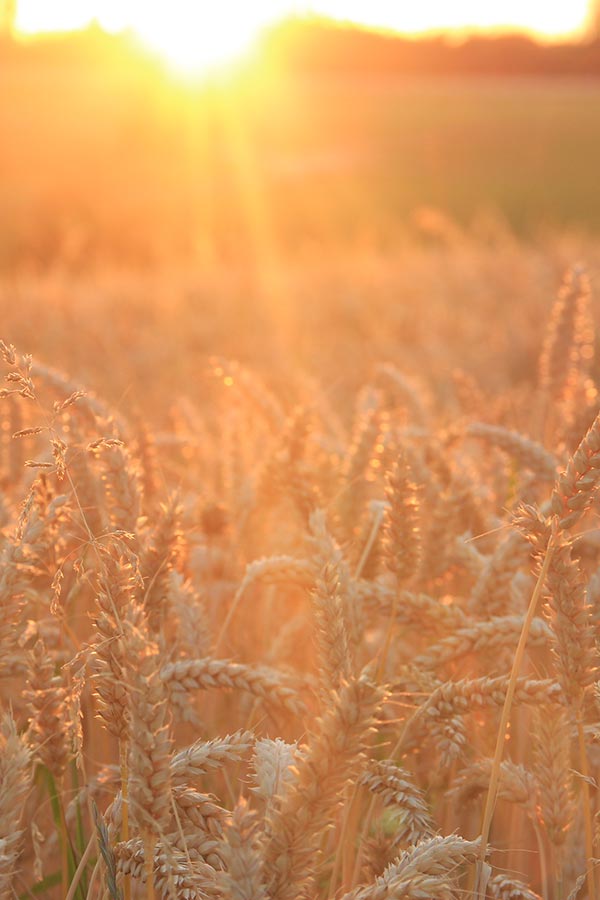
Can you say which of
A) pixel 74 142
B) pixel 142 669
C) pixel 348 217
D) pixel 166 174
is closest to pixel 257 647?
pixel 142 669

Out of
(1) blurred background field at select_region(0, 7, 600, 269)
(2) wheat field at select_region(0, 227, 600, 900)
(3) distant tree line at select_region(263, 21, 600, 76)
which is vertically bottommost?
(2) wheat field at select_region(0, 227, 600, 900)

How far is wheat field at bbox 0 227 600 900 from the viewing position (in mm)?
739

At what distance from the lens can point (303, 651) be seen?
1652mm

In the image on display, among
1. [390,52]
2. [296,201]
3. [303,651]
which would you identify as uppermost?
[390,52]

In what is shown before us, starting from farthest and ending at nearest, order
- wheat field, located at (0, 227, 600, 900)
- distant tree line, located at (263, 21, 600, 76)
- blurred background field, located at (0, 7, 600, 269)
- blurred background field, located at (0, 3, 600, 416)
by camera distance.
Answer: distant tree line, located at (263, 21, 600, 76), blurred background field, located at (0, 7, 600, 269), blurred background field, located at (0, 3, 600, 416), wheat field, located at (0, 227, 600, 900)

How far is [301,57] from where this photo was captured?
156 feet

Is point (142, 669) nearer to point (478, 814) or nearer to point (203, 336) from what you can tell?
point (478, 814)

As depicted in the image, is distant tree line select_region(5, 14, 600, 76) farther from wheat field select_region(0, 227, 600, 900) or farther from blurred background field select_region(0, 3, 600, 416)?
wheat field select_region(0, 227, 600, 900)

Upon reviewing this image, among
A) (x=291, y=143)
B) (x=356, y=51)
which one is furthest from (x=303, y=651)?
Answer: (x=356, y=51)

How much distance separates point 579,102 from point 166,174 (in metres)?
14.8

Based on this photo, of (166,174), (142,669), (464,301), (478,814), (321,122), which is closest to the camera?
(142,669)

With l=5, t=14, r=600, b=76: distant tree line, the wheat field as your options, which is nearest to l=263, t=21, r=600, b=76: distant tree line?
l=5, t=14, r=600, b=76: distant tree line

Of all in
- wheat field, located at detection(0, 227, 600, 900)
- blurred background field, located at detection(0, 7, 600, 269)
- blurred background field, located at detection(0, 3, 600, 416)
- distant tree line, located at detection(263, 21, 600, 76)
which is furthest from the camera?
distant tree line, located at detection(263, 21, 600, 76)

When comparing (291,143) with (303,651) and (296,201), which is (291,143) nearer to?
(296,201)
